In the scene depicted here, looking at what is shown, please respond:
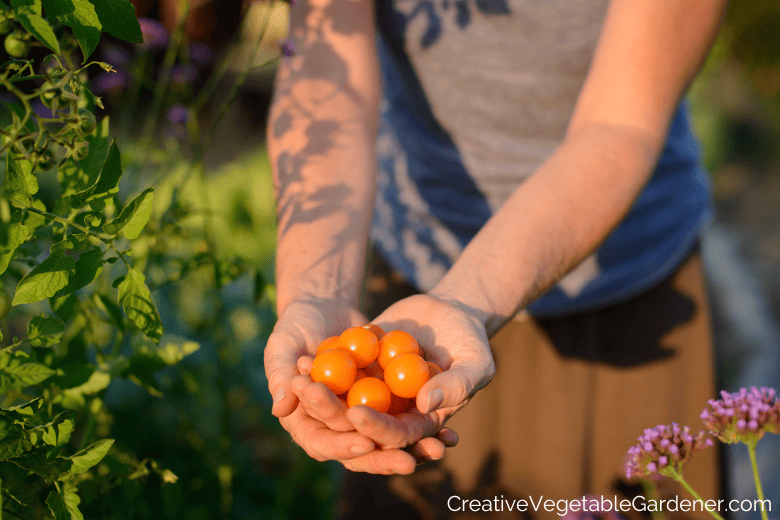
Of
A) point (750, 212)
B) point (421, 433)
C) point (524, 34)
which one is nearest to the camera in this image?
point (421, 433)

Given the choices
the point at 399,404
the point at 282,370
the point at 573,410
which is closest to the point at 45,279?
the point at 282,370

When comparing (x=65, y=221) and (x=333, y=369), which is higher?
(x=65, y=221)

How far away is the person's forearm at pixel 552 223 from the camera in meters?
1.11

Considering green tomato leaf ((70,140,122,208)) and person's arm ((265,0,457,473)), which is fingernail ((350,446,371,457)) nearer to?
person's arm ((265,0,457,473))

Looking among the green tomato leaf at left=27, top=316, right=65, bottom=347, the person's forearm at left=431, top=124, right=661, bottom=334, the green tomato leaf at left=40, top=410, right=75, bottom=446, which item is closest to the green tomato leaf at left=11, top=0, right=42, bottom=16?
the green tomato leaf at left=27, top=316, right=65, bottom=347

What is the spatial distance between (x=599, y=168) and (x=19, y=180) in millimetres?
986

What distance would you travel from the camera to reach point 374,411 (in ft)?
2.75

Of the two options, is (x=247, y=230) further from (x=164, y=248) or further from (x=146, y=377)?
(x=146, y=377)

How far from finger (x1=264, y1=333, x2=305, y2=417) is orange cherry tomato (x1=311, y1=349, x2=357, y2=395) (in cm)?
4

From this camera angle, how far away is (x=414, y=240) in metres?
1.76

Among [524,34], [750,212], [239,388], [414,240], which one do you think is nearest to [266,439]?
[239,388]

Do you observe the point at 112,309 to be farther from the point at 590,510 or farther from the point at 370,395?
the point at 590,510

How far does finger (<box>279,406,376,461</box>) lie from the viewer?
852mm

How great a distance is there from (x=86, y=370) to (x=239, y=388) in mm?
1748
